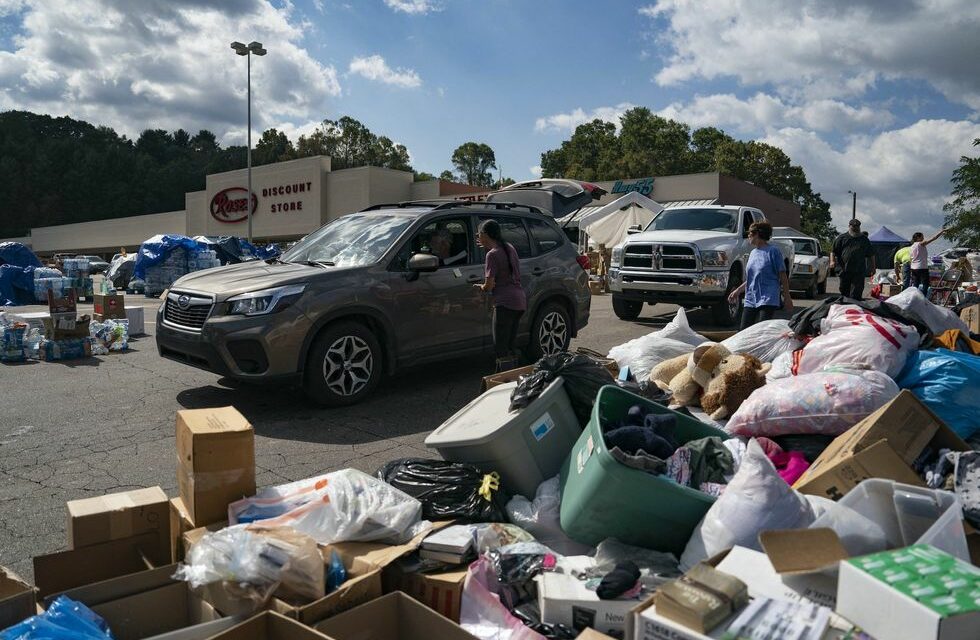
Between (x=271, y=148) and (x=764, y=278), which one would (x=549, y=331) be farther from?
(x=271, y=148)

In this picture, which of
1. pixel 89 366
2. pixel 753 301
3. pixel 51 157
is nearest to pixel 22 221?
pixel 51 157

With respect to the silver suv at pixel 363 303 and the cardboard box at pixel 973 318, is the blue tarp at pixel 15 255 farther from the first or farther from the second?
the cardboard box at pixel 973 318

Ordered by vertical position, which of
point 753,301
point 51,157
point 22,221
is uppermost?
point 51,157

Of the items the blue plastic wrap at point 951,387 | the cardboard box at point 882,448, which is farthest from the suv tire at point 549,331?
the cardboard box at point 882,448

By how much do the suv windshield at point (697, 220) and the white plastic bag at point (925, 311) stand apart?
22.6 ft

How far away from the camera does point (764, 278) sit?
7461 millimetres

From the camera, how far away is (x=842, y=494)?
2986 millimetres

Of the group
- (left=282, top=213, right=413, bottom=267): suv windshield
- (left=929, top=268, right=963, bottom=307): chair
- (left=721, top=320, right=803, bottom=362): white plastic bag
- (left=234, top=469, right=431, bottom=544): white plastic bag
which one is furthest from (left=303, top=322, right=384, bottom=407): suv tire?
(left=929, top=268, right=963, bottom=307): chair

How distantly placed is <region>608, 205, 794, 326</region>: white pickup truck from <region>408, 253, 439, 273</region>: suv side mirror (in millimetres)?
6084

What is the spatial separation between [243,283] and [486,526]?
3755mm

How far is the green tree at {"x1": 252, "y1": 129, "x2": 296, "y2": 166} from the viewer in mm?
75325

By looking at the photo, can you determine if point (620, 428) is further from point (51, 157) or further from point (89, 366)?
point (51, 157)

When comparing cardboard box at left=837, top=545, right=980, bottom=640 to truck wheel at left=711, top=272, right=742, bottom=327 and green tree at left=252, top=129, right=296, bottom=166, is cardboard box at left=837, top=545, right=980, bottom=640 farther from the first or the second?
green tree at left=252, top=129, right=296, bottom=166

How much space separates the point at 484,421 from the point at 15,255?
70.6 ft
